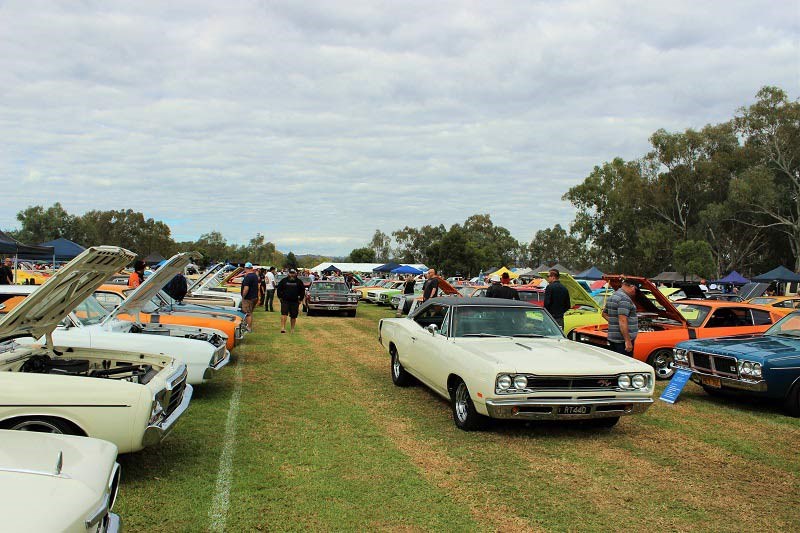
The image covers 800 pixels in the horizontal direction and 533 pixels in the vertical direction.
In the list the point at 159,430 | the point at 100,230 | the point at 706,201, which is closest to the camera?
the point at 159,430

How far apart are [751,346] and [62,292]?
27.5 feet

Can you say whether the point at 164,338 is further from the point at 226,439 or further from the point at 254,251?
the point at 254,251

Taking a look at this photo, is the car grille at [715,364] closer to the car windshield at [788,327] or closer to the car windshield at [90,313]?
the car windshield at [788,327]

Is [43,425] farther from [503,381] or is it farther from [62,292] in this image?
[503,381]

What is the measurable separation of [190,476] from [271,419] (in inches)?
79.4

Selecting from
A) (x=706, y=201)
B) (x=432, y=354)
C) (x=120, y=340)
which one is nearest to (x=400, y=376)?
(x=432, y=354)

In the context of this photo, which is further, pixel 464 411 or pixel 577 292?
pixel 577 292

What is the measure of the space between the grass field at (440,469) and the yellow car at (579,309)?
3.88m

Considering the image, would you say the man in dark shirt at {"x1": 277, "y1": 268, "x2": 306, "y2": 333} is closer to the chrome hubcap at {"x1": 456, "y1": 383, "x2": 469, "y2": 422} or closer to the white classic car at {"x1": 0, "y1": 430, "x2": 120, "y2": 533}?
the chrome hubcap at {"x1": 456, "y1": 383, "x2": 469, "y2": 422}

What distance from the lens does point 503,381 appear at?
6.17 m

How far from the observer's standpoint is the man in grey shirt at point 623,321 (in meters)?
8.71

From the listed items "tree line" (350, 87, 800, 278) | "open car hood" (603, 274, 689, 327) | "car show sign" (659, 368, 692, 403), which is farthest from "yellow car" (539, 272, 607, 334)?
"tree line" (350, 87, 800, 278)

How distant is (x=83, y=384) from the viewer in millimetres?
4746

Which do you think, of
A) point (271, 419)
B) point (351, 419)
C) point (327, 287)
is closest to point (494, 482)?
point (351, 419)
